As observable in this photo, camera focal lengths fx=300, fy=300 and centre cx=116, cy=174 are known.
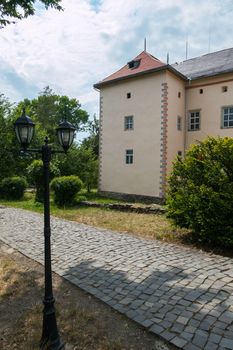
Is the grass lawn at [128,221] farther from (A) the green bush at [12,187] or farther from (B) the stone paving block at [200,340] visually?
(A) the green bush at [12,187]

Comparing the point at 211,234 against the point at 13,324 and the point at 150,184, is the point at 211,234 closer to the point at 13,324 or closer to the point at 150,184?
the point at 13,324

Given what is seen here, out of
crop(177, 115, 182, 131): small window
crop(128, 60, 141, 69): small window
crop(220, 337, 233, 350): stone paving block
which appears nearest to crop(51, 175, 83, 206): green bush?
crop(177, 115, 182, 131): small window

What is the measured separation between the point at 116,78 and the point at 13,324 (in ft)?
57.5

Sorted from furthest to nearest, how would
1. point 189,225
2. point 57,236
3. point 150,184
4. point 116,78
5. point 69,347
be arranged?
point 116,78 → point 150,184 → point 57,236 → point 189,225 → point 69,347

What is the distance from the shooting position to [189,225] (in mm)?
7789

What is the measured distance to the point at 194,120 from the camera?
63.7 ft

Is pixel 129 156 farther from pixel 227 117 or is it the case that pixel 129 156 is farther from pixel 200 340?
pixel 200 340

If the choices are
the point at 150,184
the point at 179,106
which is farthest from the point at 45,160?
the point at 179,106

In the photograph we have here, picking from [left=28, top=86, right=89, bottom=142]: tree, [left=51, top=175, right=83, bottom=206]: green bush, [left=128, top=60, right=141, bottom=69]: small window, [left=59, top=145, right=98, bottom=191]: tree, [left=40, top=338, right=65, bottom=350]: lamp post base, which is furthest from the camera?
[left=28, top=86, right=89, bottom=142]: tree

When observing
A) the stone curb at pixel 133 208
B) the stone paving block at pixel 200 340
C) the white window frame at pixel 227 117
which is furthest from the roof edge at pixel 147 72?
the stone paving block at pixel 200 340

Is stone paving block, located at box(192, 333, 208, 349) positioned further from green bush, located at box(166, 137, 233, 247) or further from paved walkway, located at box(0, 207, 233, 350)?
green bush, located at box(166, 137, 233, 247)

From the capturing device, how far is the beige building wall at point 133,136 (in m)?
18.0

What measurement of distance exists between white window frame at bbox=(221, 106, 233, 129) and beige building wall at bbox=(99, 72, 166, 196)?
3.93 m

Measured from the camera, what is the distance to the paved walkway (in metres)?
3.70
